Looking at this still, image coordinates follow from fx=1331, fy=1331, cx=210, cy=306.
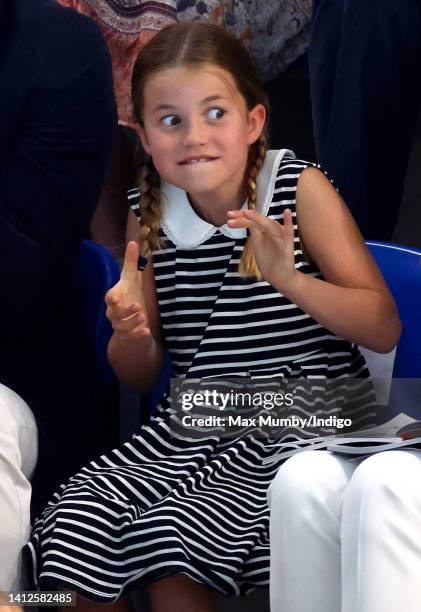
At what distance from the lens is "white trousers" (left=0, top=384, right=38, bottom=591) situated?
1567 millimetres

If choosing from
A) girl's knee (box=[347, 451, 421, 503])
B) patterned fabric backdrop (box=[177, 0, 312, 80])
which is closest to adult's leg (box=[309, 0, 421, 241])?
patterned fabric backdrop (box=[177, 0, 312, 80])

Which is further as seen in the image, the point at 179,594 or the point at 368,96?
the point at 368,96

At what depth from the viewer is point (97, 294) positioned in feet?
6.36

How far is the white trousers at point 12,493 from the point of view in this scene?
1.57 meters

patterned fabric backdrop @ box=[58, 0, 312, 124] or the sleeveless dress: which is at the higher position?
patterned fabric backdrop @ box=[58, 0, 312, 124]

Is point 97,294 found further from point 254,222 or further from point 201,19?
Result: point 201,19

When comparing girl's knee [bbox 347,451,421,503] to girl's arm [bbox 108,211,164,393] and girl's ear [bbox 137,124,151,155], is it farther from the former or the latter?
girl's ear [bbox 137,124,151,155]

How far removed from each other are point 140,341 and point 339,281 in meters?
0.28

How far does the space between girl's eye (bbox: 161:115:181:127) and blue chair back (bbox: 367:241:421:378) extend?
1.13 ft

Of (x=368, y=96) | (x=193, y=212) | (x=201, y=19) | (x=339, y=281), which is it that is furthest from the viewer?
(x=201, y=19)

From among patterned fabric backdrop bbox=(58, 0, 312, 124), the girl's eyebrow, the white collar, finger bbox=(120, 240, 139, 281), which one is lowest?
finger bbox=(120, 240, 139, 281)

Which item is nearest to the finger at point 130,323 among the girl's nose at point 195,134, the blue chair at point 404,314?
the girl's nose at point 195,134

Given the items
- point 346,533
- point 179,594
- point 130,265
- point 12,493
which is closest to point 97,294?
point 130,265

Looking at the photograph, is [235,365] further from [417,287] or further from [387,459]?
[387,459]
